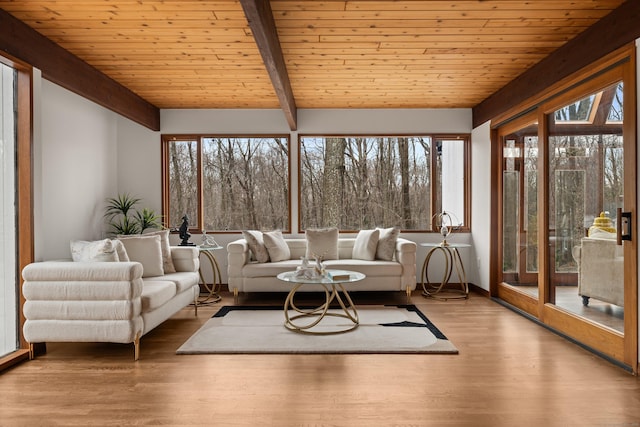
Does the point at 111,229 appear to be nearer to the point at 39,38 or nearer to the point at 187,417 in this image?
the point at 39,38

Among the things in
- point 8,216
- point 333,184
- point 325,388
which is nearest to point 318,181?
point 333,184

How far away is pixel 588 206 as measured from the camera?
11.8ft

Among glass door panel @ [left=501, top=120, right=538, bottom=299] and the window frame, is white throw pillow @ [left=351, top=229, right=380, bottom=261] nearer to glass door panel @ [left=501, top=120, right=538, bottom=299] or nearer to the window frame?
glass door panel @ [left=501, top=120, right=538, bottom=299]

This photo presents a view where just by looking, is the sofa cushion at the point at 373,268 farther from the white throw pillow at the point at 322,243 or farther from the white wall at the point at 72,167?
the white wall at the point at 72,167

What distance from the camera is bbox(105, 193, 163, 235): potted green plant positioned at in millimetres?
5914

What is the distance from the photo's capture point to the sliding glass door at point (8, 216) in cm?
336

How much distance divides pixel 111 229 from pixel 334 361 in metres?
4.14

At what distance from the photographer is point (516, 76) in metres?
4.80

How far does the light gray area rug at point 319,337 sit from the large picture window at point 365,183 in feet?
8.01

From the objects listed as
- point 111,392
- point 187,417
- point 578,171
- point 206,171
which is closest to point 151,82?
point 206,171

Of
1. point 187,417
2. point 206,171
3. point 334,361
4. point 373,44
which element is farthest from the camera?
point 206,171

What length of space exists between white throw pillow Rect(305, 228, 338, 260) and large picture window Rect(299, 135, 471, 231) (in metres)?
1.11

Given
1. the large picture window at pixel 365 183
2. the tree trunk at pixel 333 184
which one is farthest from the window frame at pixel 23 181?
the tree trunk at pixel 333 184

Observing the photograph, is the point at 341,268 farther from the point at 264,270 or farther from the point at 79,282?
the point at 79,282
